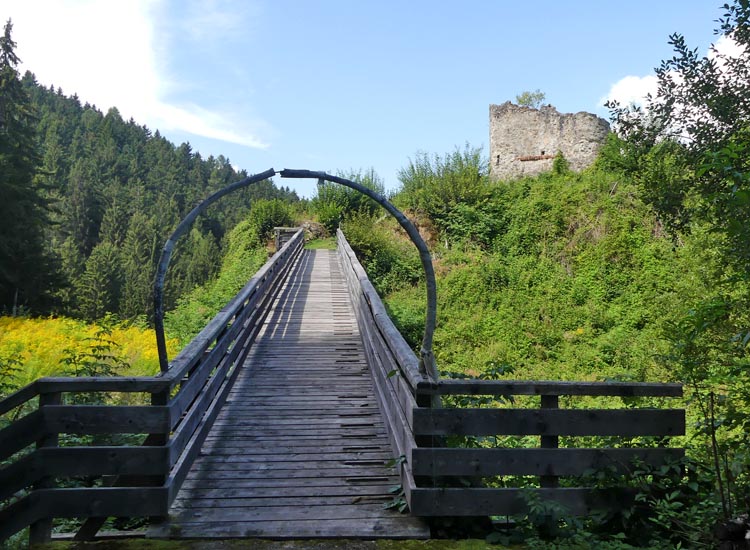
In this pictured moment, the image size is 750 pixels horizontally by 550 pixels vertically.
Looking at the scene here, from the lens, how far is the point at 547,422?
379 centimetres

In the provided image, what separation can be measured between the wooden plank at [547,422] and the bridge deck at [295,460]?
730 mm

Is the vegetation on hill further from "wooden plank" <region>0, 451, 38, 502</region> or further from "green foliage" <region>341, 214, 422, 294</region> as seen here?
"wooden plank" <region>0, 451, 38, 502</region>

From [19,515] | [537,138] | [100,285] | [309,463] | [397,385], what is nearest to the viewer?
[19,515]

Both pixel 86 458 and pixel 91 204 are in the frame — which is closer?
pixel 86 458

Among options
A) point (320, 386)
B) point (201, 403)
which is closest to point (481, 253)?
point (320, 386)

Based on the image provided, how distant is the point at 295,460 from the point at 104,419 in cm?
176

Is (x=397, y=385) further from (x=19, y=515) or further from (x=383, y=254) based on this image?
(x=383, y=254)

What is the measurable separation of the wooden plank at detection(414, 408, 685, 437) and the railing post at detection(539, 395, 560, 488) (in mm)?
64

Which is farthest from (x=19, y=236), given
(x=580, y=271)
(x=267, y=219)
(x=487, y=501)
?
(x=487, y=501)

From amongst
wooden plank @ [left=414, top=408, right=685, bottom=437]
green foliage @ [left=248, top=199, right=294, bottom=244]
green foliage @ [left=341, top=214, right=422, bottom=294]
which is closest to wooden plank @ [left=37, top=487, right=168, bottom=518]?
wooden plank @ [left=414, top=408, right=685, bottom=437]

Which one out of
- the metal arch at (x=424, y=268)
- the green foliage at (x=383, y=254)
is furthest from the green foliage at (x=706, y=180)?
the green foliage at (x=383, y=254)

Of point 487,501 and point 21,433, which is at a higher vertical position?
point 21,433

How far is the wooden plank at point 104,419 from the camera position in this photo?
3615mm

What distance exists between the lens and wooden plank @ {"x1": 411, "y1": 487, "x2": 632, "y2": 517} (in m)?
3.70
